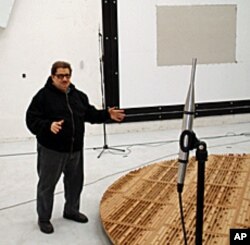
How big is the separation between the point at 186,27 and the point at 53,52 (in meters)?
2.06

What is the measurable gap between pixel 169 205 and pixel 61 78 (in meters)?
1.27

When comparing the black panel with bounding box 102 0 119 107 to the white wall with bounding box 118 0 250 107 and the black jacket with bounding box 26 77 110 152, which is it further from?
the black jacket with bounding box 26 77 110 152

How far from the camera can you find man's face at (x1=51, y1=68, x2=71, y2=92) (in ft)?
8.89

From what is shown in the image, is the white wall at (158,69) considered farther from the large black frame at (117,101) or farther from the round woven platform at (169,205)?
the round woven platform at (169,205)

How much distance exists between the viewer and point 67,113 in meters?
2.77

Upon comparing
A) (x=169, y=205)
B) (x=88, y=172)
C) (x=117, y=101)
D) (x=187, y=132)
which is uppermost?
(x=187, y=132)

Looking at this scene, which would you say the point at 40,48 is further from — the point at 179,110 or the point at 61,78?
the point at 61,78

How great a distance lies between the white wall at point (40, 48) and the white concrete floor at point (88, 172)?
22.8 inches

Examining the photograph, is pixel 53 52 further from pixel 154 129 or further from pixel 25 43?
pixel 154 129

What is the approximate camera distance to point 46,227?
293cm

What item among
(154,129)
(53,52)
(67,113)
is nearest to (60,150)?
(67,113)

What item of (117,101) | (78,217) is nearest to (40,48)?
(117,101)

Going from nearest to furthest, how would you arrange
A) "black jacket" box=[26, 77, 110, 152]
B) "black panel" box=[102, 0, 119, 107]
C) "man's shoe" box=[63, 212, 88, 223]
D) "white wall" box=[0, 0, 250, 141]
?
1. "black jacket" box=[26, 77, 110, 152]
2. "man's shoe" box=[63, 212, 88, 223]
3. "white wall" box=[0, 0, 250, 141]
4. "black panel" box=[102, 0, 119, 107]

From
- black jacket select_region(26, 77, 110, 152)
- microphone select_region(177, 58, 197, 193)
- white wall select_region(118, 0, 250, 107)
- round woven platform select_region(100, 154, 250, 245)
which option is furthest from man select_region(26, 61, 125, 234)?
white wall select_region(118, 0, 250, 107)
